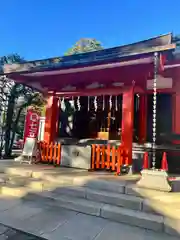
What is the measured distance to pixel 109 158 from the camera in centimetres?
524

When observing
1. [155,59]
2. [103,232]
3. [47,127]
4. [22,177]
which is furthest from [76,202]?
[47,127]

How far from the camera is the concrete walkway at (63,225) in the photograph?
2.62 m

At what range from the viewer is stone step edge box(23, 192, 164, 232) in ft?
9.57

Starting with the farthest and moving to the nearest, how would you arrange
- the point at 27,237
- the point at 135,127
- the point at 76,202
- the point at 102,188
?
the point at 135,127, the point at 102,188, the point at 76,202, the point at 27,237

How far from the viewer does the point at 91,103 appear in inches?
333

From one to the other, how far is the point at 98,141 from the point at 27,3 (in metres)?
7.51

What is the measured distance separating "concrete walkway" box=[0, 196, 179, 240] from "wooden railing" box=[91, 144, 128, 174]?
2054mm

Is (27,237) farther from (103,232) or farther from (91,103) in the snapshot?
(91,103)

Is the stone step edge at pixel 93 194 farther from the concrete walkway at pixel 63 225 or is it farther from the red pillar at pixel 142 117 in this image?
the red pillar at pixel 142 117

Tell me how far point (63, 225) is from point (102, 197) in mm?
1001

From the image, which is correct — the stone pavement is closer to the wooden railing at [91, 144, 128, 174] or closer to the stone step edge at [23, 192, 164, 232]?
the stone step edge at [23, 192, 164, 232]

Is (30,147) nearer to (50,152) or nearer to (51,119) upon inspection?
(50,152)

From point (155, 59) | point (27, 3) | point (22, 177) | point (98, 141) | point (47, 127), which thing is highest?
point (27, 3)

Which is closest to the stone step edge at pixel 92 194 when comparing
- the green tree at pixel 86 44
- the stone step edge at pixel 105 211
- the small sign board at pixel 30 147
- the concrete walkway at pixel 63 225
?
the stone step edge at pixel 105 211
